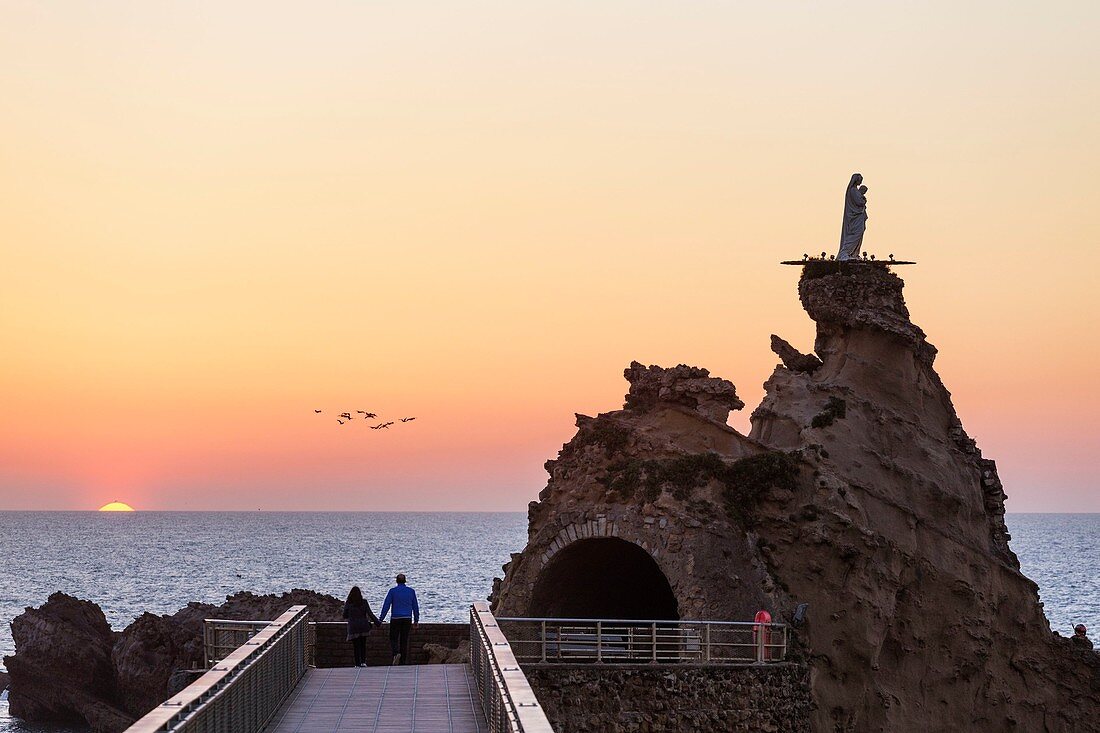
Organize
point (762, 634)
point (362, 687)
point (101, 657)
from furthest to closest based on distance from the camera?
point (101, 657) → point (762, 634) → point (362, 687)

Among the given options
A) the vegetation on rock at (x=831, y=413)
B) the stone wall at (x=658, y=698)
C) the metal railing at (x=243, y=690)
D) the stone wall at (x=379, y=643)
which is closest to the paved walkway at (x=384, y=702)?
the metal railing at (x=243, y=690)

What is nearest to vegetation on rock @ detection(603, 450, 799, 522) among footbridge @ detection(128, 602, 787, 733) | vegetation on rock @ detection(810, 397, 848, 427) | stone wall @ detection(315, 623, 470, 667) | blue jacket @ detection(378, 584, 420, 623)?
vegetation on rock @ detection(810, 397, 848, 427)

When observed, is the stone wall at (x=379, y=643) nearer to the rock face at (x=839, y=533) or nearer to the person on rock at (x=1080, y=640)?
the rock face at (x=839, y=533)

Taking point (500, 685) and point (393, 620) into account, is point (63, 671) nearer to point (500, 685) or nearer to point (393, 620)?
point (393, 620)

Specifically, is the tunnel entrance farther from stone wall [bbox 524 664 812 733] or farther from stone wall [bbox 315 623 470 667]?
stone wall [bbox 524 664 812 733]

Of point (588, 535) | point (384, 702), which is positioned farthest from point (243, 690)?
point (588, 535)

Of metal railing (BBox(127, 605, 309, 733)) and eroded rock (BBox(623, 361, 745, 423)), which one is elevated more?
eroded rock (BBox(623, 361, 745, 423))

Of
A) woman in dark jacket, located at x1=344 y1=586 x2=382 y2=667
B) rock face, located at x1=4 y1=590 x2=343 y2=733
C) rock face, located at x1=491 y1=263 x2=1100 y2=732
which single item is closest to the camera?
woman in dark jacket, located at x1=344 y1=586 x2=382 y2=667

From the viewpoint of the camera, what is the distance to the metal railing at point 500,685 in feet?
44.0

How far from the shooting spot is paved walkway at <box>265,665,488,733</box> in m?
18.3

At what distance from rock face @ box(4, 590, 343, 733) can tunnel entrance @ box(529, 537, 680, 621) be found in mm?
10466

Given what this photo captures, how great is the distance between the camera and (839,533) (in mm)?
33938

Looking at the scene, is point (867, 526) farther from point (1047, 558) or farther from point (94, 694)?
point (1047, 558)

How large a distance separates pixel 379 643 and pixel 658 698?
7972 millimetres
